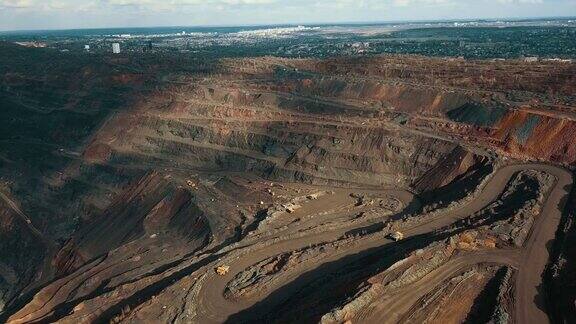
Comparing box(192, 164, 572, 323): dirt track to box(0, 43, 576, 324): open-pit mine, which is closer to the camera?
box(192, 164, 572, 323): dirt track

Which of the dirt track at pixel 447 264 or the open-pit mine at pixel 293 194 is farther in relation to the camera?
the open-pit mine at pixel 293 194

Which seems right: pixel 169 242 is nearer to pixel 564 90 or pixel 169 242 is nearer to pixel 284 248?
pixel 284 248

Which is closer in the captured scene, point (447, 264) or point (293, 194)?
point (447, 264)

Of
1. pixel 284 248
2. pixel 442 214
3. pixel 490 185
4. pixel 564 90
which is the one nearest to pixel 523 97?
pixel 564 90

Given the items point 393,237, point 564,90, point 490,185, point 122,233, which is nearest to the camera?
point 393,237
